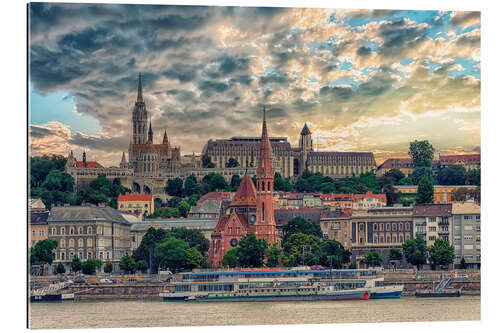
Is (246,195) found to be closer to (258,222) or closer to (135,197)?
(258,222)

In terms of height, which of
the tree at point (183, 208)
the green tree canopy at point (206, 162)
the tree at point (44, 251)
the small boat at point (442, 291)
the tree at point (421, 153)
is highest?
the green tree canopy at point (206, 162)

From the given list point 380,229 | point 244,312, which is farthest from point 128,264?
point 244,312

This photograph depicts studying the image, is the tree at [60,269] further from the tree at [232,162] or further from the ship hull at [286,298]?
the tree at [232,162]

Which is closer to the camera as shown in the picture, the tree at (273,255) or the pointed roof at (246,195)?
the tree at (273,255)

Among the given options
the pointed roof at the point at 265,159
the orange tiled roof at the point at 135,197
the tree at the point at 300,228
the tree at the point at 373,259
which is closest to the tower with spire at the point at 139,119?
the orange tiled roof at the point at 135,197

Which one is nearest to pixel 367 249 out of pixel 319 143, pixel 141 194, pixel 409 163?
pixel 319 143

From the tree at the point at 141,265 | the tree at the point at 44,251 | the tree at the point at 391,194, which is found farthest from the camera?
the tree at the point at 391,194

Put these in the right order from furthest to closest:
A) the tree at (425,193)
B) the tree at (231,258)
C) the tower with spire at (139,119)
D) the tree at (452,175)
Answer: the tree at (425,193)
the tree at (452,175)
the tree at (231,258)
the tower with spire at (139,119)

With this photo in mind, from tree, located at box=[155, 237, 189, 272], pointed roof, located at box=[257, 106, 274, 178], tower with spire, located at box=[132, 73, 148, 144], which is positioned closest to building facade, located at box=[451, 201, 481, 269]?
pointed roof, located at box=[257, 106, 274, 178]
